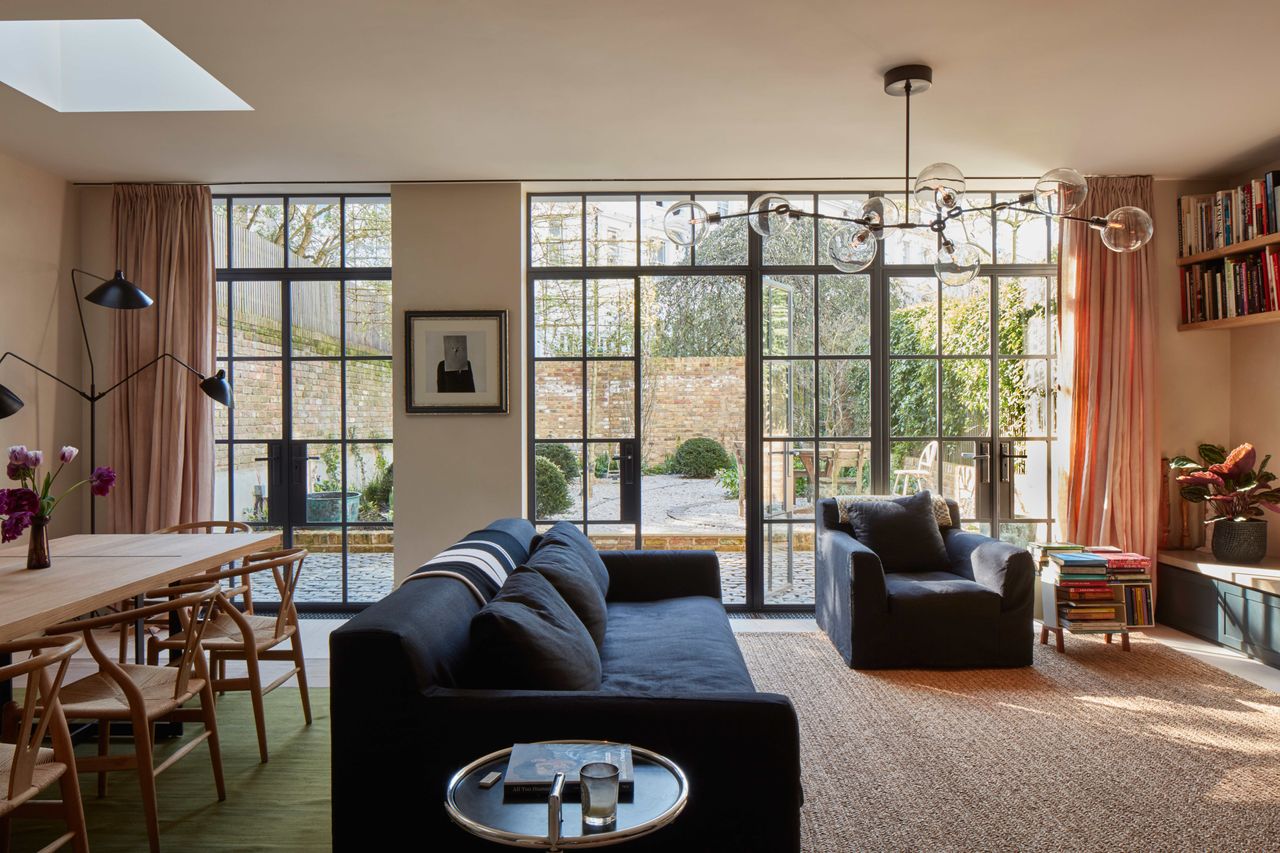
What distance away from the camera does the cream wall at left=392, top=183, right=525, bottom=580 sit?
514cm

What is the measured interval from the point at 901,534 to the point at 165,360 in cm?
462

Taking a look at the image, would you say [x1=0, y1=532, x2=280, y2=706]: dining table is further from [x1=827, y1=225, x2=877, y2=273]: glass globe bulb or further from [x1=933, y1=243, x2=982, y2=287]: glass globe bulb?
[x1=933, y1=243, x2=982, y2=287]: glass globe bulb

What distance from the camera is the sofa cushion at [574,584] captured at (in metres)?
2.82

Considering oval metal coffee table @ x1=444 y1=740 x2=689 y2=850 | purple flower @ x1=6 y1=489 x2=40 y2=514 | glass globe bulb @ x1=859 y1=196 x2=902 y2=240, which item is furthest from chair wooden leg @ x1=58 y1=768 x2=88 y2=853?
glass globe bulb @ x1=859 y1=196 x2=902 y2=240

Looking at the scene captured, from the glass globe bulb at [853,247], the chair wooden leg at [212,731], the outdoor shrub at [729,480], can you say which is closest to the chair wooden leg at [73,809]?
the chair wooden leg at [212,731]

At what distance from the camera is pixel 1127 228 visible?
292 cm

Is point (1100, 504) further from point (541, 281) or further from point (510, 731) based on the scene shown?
point (510, 731)

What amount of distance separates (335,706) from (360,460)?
145 inches

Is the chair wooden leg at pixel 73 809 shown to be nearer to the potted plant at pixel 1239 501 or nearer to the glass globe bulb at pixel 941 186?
the glass globe bulb at pixel 941 186

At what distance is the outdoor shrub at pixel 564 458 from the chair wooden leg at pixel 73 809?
138 inches

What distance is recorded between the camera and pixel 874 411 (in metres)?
5.38

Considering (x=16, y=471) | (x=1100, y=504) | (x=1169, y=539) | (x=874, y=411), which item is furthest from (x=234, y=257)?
(x=1169, y=539)

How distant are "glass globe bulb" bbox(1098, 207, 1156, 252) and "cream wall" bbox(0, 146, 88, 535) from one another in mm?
5519

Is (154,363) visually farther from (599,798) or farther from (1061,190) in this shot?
(1061,190)
